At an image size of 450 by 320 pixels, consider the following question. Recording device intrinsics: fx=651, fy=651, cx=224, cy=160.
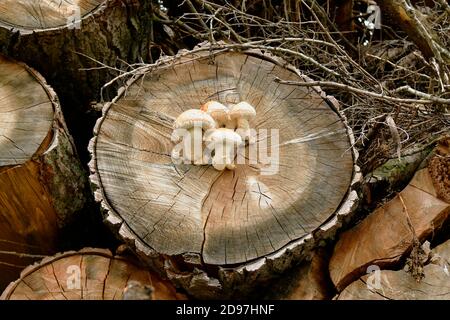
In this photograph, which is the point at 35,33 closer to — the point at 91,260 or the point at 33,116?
the point at 33,116

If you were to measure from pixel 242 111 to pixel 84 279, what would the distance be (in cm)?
91

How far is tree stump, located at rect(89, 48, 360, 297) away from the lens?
234cm

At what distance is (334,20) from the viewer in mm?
4004

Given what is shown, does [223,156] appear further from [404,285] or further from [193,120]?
[404,285]

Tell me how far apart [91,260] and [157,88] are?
793mm

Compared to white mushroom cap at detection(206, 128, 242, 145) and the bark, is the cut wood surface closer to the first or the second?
white mushroom cap at detection(206, 128, 242, 145)

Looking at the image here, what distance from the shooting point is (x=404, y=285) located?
2.40 m

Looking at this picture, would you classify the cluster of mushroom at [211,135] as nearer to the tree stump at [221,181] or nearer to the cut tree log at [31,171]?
the tree stump at [221,181]

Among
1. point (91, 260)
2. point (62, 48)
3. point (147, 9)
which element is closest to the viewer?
point (91, 260)

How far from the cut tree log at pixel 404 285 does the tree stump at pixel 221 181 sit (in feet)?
0.75

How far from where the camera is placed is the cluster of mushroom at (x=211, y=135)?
2576 millimetres


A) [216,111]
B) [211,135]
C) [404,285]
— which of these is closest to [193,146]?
[211,135]
